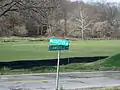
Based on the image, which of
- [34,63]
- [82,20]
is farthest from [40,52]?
[82,20]

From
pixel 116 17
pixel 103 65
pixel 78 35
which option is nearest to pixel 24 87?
pixel 103 65

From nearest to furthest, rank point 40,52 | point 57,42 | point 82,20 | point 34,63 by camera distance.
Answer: point 57,42, point 34,63, point 40,52, point 82,20

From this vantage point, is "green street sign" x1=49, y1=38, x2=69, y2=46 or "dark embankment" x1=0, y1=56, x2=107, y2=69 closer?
"green street sign" x1=49, y1=38, x2=69, y2=46

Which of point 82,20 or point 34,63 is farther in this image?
point 82,20

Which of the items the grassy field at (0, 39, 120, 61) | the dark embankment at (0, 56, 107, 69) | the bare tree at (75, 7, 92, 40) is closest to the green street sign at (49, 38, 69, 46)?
the dark embankment at (0, 56, 107, 69)

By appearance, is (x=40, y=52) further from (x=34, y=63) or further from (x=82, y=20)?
(x=82, y=20)

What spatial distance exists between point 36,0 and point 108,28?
390ft

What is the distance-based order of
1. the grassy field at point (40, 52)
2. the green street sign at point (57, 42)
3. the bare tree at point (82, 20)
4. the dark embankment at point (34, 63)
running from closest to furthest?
the green street sign at point (57, 42) < the dark embankment at point (34, 63) < the grassy field at point (40, 52) < the bare tree at point (82, 20)

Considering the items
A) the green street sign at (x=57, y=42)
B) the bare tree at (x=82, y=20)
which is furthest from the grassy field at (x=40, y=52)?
the bare tree at (x=82, y=20)

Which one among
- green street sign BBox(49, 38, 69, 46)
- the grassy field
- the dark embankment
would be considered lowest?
the grassy field

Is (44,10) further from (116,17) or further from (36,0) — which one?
(116,17)

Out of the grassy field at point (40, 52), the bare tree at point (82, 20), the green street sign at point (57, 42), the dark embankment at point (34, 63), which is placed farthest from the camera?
the bare tree at point (82, 20)

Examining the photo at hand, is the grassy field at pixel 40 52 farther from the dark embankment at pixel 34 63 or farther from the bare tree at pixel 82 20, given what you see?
the bare tree at pixel 82 20

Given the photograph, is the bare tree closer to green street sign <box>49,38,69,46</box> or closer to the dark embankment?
the dark embankment
